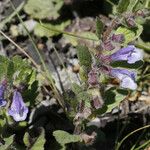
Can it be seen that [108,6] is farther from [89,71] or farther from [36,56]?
[89,71]

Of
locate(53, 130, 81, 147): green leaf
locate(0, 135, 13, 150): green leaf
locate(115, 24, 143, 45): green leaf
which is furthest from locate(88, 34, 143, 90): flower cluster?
locate(0, 135, 13, 150): green leaf

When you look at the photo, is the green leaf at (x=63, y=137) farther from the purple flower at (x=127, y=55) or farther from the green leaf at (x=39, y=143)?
the purple flower at (x=127, y=55)

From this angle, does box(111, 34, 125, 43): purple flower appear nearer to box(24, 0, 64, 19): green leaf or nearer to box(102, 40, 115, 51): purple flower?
box(102, 40, 115, 51): purple flower

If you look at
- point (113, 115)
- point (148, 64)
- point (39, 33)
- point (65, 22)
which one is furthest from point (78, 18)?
point (113, 115)

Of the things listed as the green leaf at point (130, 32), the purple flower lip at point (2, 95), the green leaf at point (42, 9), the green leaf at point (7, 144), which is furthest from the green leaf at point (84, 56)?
the green leaf at point (42, 9)

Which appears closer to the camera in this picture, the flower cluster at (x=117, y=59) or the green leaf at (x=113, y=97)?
the flower cluster at (x=117, y=59)
